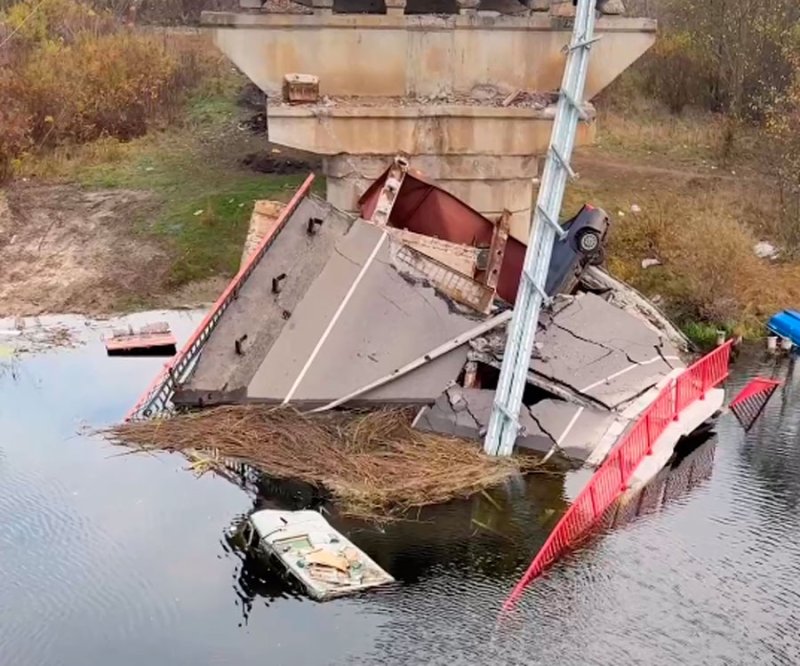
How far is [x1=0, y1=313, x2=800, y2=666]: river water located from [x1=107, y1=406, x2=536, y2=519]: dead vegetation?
0.77ft

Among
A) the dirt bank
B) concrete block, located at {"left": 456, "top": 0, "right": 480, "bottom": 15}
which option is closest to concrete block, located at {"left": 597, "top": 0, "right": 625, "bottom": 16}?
concrete block, located at {"left": 456, "top": 0, "right": 480, "bottom": 15}

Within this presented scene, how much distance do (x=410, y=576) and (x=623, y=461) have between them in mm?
2780

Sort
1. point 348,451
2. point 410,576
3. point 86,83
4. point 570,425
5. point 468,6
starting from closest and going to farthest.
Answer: point 410,576, point 348,451, point 570,425, point 468,6, point 86,83

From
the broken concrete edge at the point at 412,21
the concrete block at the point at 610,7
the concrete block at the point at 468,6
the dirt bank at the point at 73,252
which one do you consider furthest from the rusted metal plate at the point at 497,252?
the dirt bank at the point at 73,252

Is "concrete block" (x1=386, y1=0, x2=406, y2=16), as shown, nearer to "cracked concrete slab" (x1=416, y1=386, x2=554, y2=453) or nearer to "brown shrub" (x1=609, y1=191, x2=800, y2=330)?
"brown shrub" (x1=609, y1=191, x2=800, y2=330)

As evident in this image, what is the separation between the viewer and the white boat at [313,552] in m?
9.02

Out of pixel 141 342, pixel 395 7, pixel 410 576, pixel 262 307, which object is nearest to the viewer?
pixel 410 576

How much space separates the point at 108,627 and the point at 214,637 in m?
0.91

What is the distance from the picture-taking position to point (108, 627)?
8.68 m

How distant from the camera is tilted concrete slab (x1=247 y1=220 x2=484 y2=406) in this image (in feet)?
39.5

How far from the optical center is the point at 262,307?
1267 centimetres

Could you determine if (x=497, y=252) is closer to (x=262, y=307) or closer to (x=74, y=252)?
(x=262, y=307)

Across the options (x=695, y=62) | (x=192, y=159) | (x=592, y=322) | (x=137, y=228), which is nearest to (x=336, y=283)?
(x=592, y=322)

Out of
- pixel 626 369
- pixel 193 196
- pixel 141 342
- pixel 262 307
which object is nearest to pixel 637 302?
pixel 626 369
